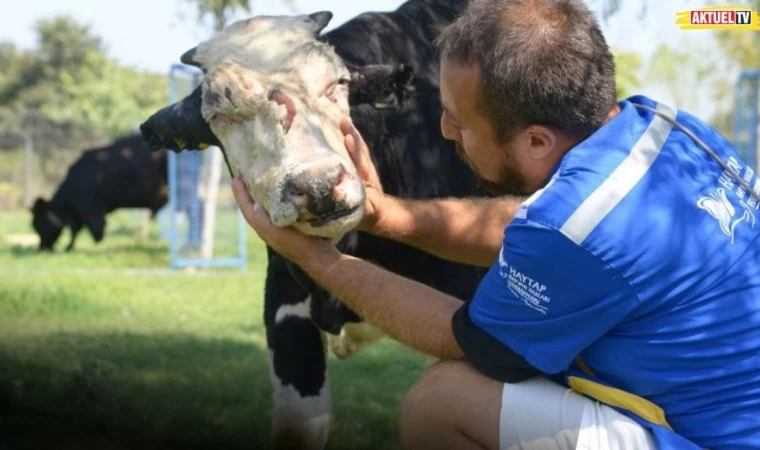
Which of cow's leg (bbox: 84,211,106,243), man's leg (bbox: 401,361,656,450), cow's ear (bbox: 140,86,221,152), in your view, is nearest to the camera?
man's leg (bbox: 401,361,656,450)

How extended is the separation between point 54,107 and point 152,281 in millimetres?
25923

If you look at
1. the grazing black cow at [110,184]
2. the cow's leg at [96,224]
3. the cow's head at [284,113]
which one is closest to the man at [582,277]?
the cow's head at [284,113]

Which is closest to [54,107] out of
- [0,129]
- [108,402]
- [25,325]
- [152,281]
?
[0,129]

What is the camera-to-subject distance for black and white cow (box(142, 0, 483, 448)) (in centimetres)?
342

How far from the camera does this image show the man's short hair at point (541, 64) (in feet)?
8.93

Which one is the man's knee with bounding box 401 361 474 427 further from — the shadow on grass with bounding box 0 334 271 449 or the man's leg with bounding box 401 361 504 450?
the shadow on grass with bounding box 0 334 271 449

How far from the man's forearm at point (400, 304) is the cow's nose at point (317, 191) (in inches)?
6.9

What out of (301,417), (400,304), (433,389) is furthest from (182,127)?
(433,389)

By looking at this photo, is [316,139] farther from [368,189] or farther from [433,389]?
[433,389]

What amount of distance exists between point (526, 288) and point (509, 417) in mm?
377

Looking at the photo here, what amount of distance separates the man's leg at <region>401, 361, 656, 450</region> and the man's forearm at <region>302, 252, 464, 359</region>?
8 centimetres

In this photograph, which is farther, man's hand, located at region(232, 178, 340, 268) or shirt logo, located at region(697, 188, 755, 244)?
man's hand, located at region(232, 178, 340, 268)

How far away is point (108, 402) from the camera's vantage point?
18.9ft

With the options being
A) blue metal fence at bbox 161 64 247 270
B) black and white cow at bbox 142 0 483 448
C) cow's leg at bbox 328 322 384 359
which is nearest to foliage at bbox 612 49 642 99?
blue metal fence at bbox 161 64 247 270
